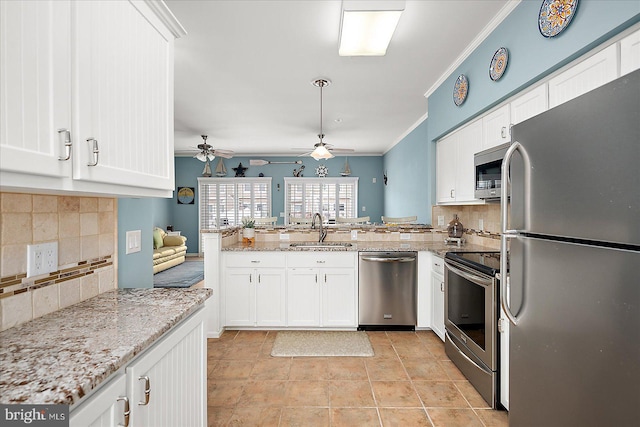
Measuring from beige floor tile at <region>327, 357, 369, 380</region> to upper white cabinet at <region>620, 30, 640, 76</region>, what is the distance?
2.39 metres

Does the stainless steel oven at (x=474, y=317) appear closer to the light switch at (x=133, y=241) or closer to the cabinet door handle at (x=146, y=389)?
the cabinet door handle at (x=146, y=389)

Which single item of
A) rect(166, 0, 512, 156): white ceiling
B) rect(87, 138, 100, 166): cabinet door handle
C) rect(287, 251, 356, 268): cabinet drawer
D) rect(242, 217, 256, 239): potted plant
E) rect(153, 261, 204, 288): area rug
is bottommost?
rect(153, 261, 204, 288): area rug

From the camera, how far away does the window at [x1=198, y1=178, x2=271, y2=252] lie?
8.67 meters

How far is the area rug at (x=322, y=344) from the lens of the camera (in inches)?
113

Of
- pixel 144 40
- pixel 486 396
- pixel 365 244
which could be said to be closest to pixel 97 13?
pixel 144 40

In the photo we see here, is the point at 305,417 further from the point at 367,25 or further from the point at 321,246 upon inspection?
the point at 367,25

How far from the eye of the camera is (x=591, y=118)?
92cm

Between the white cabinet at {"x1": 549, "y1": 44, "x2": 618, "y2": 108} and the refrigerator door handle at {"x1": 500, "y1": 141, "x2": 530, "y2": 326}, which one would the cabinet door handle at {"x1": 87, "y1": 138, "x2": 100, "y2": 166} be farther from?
the white cabinet at {"x1": 549, "y1": 44, "x2": 618, "y2": 108}

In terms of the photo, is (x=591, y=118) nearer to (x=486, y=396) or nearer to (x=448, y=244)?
(x=486, y=396)

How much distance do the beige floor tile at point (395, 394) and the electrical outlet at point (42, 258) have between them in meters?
1.97

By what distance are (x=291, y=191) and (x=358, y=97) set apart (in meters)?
→ 4.67

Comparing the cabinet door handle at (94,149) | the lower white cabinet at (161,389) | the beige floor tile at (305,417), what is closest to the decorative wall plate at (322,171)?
the beige floor tile at (305,417)

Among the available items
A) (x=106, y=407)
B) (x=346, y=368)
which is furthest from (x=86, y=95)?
(x=346, y=368)

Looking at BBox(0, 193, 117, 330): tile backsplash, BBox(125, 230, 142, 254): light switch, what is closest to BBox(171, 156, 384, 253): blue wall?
BBox(125, 230, 142, 254): light switch
